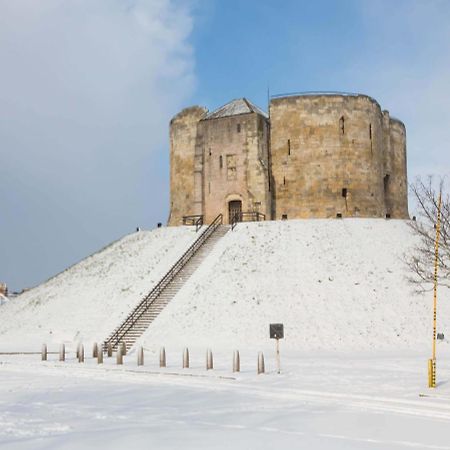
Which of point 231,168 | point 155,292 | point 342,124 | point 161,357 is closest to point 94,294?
point 155,292

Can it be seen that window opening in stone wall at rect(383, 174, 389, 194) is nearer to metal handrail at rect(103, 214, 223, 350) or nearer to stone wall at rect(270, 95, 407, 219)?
stone wall at rect(270, 95, 407, 219)

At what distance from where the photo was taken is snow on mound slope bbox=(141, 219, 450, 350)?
95.1 ft

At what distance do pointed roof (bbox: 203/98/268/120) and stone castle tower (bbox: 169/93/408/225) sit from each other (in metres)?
0.35

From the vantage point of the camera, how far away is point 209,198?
4622 cm

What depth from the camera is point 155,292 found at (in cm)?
3381

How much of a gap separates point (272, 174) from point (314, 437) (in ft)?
114

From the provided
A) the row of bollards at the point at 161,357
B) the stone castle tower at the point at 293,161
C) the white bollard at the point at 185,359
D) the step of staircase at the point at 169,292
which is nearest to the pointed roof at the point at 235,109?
the stone castle tower at the point at 293,161

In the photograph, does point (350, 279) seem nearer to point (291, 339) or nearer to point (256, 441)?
point (291, 339)

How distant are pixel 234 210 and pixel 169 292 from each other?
1343 centimetres

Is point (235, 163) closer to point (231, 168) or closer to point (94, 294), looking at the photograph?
point (231, 168)

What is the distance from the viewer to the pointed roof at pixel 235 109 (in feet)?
154

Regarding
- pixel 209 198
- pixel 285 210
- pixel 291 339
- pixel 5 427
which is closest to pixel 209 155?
pixel 209 198

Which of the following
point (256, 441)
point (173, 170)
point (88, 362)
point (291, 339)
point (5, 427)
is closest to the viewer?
point (256, 441)

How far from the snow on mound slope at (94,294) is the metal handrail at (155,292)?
0.63 m
